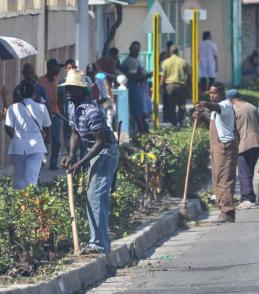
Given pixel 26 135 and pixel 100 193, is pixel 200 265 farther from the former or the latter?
pixel 26 135

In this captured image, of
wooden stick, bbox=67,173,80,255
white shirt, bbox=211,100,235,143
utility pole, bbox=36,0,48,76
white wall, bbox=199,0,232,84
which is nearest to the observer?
wooden stick, bbox=67,173,80,255

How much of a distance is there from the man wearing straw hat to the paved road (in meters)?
0.49

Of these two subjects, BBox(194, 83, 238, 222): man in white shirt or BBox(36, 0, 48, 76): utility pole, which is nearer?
BBox(194, 83, 238, 222): man in white shirt

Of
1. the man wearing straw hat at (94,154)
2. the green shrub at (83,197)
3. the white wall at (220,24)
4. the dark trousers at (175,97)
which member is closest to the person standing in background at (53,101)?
the green shrub at (83,197)

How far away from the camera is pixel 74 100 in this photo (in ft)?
37.6

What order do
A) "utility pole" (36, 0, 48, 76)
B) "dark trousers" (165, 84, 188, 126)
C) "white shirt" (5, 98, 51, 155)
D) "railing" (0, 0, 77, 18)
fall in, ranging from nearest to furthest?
"white shirt" (5, 98, 51, 155) < "railing" (0, 0, 77, 18) < "utility pole" (36, 0, 48, 76) < "dark trousers" (165, 84, 188, 126)

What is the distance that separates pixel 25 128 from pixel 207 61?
66.1 feet

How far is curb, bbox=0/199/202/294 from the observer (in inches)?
383

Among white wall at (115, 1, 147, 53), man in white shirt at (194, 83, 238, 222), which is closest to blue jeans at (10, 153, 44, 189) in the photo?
man in white shirt at (194, 83, 238, 222)

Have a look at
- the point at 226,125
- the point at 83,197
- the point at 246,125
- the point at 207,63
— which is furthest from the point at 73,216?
the point at 207,63

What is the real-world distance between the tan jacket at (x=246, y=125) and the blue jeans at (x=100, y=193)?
17.6ft

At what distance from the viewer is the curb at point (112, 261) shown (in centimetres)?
972

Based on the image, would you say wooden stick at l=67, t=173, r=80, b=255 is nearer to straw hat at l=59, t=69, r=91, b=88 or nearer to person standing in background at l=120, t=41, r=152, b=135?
straw hat at l=59, t=69, r=91, b=88

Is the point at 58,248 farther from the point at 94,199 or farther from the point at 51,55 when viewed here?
the point at 51,55
